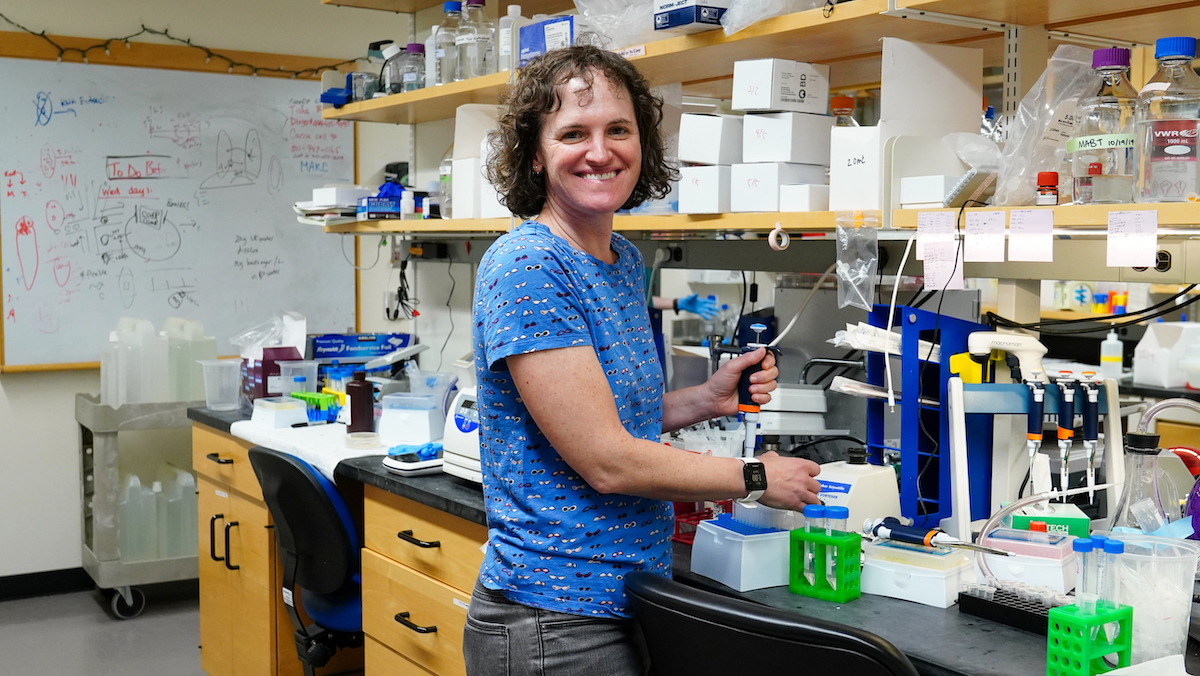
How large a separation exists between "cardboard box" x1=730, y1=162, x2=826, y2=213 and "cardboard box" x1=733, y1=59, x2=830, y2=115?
4.0 inches

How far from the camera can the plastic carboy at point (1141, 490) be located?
1509 mm

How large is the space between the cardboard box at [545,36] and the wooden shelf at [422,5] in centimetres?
65

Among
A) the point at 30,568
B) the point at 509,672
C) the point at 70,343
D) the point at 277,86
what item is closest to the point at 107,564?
the point at 30,568

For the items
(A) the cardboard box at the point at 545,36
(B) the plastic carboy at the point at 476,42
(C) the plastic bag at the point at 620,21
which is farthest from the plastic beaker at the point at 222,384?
(C) the plastic bag at the point at 620,21

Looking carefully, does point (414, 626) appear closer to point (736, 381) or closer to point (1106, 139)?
point (736, 381)

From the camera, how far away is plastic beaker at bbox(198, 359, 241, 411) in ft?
10.4

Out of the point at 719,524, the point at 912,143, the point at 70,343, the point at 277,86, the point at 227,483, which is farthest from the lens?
the point at 277,86

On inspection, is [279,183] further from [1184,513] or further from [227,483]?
[1184,513]

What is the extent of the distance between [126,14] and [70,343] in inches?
48.5

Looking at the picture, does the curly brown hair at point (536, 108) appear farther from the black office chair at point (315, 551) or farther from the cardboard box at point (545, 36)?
the black office chair at point (315, 551)

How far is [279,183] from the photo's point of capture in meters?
4.25

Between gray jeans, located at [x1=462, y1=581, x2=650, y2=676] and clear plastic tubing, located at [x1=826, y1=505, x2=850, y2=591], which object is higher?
clear plastic tubing, located at [x1=826, y1=505, x2=850, y2=591]

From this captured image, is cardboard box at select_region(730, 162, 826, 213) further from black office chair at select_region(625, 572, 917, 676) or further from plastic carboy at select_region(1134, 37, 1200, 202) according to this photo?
black office chair at select_region(625, 572, 917, 676)

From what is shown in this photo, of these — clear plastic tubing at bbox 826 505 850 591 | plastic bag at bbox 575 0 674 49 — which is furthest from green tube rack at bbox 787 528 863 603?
plastic bag at bbox 575 0 674 49
